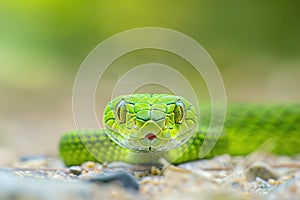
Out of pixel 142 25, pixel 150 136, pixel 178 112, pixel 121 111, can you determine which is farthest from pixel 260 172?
pixel 142 25

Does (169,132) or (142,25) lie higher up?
(142,25)

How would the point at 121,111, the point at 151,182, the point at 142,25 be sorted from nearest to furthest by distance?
the point at 151,182
the point at 121,111
the point at 142,25

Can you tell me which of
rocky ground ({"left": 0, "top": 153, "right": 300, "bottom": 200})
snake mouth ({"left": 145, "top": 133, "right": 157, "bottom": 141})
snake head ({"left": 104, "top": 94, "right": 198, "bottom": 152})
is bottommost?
rocky ground ({"left": 0, "top": 153, "right": 300, "bottom": 200})

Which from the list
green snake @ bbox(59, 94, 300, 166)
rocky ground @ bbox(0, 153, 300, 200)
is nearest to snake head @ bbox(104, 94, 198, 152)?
green snake @ bbox(59, 94, 300, 166)

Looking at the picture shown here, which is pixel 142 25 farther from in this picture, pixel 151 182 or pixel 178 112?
pixel 151 182

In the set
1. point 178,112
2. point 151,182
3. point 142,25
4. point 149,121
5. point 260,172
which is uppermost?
point 142,25

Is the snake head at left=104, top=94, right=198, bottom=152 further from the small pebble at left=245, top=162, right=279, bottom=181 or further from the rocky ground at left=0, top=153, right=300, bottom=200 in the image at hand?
the small pebble at left=245, top=162, right=279, bottom=181

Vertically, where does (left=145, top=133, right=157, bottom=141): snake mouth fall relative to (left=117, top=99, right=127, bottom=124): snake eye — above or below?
below

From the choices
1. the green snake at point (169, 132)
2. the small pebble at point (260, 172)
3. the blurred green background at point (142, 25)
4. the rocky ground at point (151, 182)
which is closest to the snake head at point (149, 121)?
the green snake at point (169, 132)
